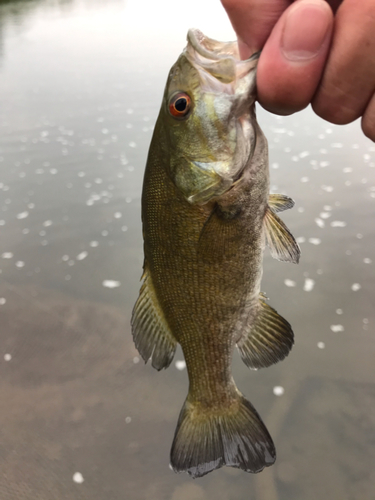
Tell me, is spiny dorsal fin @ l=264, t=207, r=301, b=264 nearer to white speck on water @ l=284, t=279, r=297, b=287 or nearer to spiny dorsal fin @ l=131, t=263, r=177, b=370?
spiny dorsal fin @ l=131, t=263, r=177, b=370

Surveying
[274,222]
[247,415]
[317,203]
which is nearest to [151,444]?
[247,415]

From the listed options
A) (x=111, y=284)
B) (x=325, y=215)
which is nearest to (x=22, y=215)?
(x=111, y=284)

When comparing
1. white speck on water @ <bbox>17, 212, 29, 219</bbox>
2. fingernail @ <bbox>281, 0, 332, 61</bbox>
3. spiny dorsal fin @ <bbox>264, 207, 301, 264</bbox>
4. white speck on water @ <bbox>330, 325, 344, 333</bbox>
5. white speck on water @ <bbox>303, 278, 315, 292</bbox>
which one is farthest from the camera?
white speck on water @ <bbox>17, 212, 29, 219</bbox>

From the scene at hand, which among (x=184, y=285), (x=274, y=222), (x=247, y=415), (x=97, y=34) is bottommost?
(x=97, y=34)

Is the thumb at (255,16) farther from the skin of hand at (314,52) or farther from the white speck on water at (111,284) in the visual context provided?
the white speck on water at (111,284)

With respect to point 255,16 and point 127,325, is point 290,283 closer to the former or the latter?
point 127,325

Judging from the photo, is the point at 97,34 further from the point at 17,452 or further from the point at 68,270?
the point at 17,452

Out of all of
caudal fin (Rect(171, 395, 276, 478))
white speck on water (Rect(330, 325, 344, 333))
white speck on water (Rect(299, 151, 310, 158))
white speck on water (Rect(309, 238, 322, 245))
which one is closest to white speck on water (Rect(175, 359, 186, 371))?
white speck on water (Rect(330, 325, 344, 333))

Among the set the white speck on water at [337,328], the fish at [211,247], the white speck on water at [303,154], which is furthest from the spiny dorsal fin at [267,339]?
the white speck on water at [303,154]
